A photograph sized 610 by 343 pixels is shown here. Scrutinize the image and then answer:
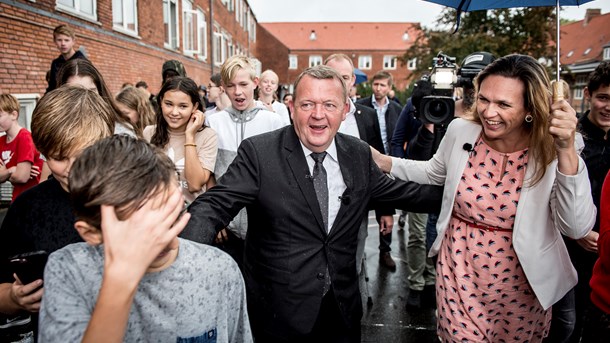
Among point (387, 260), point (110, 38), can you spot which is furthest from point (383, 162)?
point (110, 38)

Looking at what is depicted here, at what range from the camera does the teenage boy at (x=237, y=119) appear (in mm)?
3367

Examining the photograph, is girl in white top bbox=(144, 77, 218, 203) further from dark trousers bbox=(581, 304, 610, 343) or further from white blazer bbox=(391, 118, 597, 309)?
dark trousers bbox=(581, 304, 610, 343)

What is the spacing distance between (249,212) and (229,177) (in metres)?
0.25

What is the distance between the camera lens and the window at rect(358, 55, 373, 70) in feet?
184

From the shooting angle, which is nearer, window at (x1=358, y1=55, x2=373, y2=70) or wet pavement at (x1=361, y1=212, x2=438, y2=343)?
wet pavement at (x1=361, y1=212, x2=438, y2=343)

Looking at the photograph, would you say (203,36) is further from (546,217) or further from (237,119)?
(546,217)

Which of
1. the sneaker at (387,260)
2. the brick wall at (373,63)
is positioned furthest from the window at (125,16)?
the brick wall at (373,63)

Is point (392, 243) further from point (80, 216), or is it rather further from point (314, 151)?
point (80, 216)

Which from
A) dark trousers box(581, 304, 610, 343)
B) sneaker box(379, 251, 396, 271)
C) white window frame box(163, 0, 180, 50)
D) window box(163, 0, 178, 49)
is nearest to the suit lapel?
dark trousers box(581, 304, 610, 343)

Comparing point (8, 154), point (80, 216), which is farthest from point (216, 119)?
point (80, 216)

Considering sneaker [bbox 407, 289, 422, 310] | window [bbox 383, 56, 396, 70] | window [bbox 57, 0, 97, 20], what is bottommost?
sneaker [bbox 407, 289, 422, 310]

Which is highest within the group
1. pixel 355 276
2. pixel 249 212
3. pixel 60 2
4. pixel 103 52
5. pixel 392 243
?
pixel 60 2

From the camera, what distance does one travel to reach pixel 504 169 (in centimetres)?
222

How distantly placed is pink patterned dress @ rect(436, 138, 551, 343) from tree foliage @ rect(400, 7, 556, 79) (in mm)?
23661
